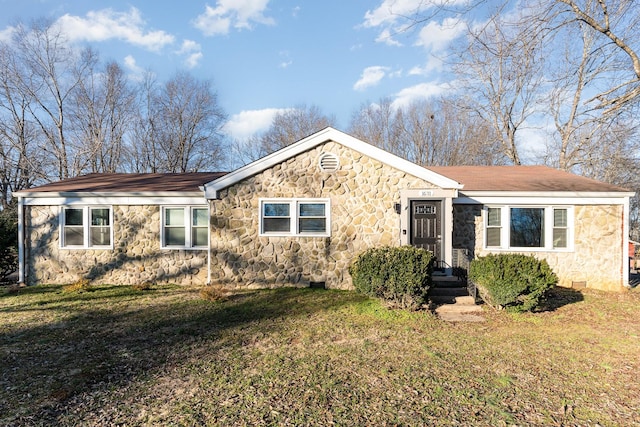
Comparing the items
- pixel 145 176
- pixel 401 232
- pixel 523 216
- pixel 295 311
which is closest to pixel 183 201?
pixel 145 176

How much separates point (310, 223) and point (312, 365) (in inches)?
213

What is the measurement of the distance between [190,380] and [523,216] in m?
10.3

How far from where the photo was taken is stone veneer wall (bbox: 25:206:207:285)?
10.5 meters

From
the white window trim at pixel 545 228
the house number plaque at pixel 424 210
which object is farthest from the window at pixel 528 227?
the house number plaque at pixel 424 210

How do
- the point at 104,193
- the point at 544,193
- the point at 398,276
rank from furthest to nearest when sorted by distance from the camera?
the point at 104,193 < the point at 544,193 < the point at 398,276

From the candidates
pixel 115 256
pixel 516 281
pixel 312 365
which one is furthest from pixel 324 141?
pixel 115 256

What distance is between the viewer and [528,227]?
1029 cm

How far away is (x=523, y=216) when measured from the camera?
33.7 ft

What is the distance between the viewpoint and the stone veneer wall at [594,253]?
996cm

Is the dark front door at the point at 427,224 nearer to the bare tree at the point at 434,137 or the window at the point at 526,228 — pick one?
the window at the point at 526,228

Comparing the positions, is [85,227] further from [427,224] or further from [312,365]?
[427,224]

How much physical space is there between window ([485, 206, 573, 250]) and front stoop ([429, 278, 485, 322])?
2.55 meters

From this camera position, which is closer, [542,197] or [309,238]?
[309,238]

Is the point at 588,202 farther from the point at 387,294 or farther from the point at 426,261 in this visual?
the point at 387,294
